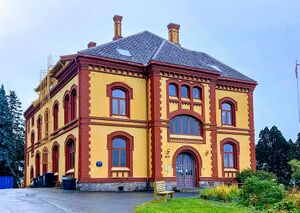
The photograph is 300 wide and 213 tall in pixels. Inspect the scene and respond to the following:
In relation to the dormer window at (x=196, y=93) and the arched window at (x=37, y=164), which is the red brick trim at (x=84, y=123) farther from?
the arched window at (x=37, y=164)

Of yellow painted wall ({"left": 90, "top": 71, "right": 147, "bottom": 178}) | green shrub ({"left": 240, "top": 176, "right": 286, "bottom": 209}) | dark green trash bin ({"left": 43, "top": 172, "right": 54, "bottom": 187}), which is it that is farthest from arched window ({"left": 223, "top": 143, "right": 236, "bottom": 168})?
green shrub ({"left": 240, "top": 176, "right": 286, "bottom": 209})

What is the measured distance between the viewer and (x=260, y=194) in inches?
618

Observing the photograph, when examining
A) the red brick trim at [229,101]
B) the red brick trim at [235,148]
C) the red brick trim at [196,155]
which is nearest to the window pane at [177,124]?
the red brick trim at [196,155]

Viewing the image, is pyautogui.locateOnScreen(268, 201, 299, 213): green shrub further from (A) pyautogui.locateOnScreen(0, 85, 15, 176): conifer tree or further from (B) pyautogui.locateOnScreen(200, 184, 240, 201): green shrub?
(A) pyautogui.locateOnScreen(0, 85, 15, 176): conifer tree

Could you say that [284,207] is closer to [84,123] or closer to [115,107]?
[84,123]

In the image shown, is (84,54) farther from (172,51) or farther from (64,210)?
(64,210)

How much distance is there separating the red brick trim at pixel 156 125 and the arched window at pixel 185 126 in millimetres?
1430

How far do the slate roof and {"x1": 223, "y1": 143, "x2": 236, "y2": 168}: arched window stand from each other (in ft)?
18.3

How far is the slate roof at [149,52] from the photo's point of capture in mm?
29391

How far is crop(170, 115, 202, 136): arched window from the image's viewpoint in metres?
29.7

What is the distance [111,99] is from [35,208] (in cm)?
1444

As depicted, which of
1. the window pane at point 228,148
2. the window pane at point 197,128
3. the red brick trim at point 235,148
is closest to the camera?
the window pane at point 197,128

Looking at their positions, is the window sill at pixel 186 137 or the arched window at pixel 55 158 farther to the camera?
the arched window at pixel 55 158

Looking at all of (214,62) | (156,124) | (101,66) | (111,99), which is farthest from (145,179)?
(214,62)
